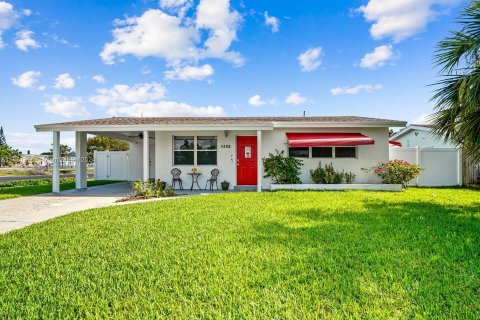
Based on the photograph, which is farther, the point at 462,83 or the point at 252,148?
the point at 252,148

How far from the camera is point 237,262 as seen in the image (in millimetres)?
4668

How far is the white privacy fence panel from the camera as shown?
78.1 ft

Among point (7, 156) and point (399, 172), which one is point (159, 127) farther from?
point (7, 156)

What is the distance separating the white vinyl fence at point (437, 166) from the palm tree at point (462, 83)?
8724mm

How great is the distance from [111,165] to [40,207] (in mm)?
14065

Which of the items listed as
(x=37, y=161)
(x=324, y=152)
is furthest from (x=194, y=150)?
(x=37, y=161)

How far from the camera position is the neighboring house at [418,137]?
20.7 meters

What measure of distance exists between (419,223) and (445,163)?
488 inches

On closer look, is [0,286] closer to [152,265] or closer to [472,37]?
[152,265]

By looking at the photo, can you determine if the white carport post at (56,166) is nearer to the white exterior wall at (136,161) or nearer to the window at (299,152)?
the white exterior wall at (136,161)

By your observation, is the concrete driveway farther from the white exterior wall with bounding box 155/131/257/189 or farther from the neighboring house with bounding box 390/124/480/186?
the neighboring house with bounding box 390/124/480/186

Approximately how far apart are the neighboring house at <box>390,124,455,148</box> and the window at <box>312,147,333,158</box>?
953cm

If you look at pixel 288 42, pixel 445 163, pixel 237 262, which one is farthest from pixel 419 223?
pixel 288 42

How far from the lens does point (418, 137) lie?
22906 millimetres
